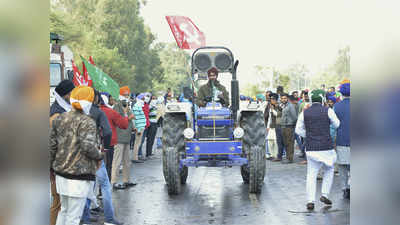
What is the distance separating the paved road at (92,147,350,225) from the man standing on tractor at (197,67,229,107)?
1813mm

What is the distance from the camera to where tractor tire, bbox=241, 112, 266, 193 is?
8.88 metres

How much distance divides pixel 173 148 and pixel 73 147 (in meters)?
4.03

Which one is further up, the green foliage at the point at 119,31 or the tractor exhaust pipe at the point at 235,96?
the green foliage at the point at 119,31

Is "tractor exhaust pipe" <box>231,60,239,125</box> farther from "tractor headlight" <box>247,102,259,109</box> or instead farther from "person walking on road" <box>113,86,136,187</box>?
"person walking on road" <box>113,86,136,187</box>

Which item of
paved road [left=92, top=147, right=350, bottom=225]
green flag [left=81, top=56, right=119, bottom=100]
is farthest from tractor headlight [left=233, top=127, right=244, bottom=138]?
green flag [left=81, top=56, right=119, bottom=100]

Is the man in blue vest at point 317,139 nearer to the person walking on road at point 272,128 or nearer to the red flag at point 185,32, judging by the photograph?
the red flag at point 185,32

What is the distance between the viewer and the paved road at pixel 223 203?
7.29 metres

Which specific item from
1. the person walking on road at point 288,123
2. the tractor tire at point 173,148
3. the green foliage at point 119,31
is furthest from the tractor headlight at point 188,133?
the green foliage at point 119,31

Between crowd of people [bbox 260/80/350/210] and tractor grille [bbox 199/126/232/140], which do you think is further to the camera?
tractor grille [bbox 199/126/232/140]

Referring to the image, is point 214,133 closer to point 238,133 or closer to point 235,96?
point 238,133
